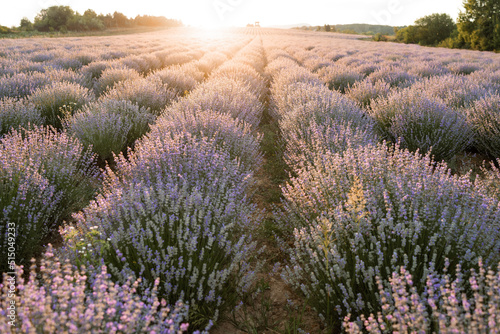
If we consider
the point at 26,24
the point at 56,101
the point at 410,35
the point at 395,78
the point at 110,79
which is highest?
the point at 26,24

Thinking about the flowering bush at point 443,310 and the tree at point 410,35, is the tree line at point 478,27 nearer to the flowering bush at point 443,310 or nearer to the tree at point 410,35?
the tree at point 410,35

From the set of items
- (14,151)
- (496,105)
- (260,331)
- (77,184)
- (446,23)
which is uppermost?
(446,23)

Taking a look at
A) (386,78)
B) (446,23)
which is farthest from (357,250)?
(446,23)

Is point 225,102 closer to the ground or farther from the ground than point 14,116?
farther from the ground

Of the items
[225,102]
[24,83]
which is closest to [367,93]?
[225,102]

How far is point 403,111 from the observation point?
4227mm

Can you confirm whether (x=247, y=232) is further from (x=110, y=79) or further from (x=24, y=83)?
(x=110, y=79)

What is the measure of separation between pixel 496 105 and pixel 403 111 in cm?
130

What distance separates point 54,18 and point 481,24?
59.1 meters

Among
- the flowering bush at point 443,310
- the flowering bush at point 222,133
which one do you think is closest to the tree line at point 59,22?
the flowering bush at point 222,133

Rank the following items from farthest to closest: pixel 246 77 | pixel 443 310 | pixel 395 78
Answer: pixel 395 78 < pixel 246 77 < pixel 443 310

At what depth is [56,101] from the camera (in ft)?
15.8

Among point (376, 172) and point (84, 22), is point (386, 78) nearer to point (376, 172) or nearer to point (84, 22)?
point (376, 172)

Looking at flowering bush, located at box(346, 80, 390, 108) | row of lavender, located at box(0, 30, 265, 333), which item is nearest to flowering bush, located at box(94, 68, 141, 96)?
row of lavender, located at box(0, 30, 265, 333)
